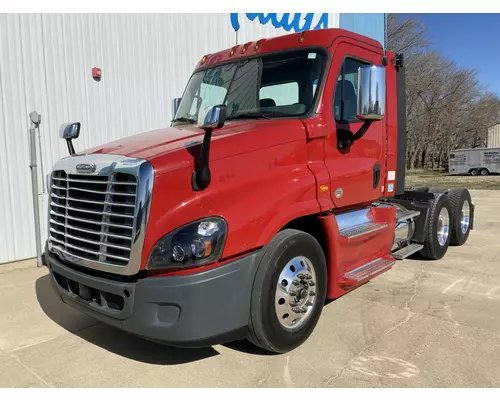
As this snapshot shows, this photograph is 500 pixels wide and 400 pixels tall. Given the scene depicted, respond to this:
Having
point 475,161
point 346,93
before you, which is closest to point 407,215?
point 346,93

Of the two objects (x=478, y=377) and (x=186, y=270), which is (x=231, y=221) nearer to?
(x=186, y=270)

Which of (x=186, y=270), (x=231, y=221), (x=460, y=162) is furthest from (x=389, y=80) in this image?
(x=460, y=162)

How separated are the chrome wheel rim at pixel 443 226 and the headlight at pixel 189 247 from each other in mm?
4740

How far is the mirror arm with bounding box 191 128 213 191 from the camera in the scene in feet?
9.45

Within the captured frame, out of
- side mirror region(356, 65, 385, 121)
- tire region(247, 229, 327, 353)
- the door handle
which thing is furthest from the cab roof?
tire region(247, 229, 327, 353)

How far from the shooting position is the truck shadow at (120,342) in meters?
3.48

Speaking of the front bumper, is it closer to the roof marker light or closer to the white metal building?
the roof marker light

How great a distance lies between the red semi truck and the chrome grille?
0.5 inches

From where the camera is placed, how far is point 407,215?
5.93 m

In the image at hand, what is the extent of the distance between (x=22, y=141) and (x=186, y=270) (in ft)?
16.4

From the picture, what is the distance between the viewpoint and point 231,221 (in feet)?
9.69

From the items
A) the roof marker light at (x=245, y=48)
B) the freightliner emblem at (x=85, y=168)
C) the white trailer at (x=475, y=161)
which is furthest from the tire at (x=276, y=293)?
the white trailer at (x=475, y=161)

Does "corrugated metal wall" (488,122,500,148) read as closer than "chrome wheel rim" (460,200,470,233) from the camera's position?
No

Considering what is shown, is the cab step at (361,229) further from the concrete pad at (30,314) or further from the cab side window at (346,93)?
the concrete pad at (30,314)
